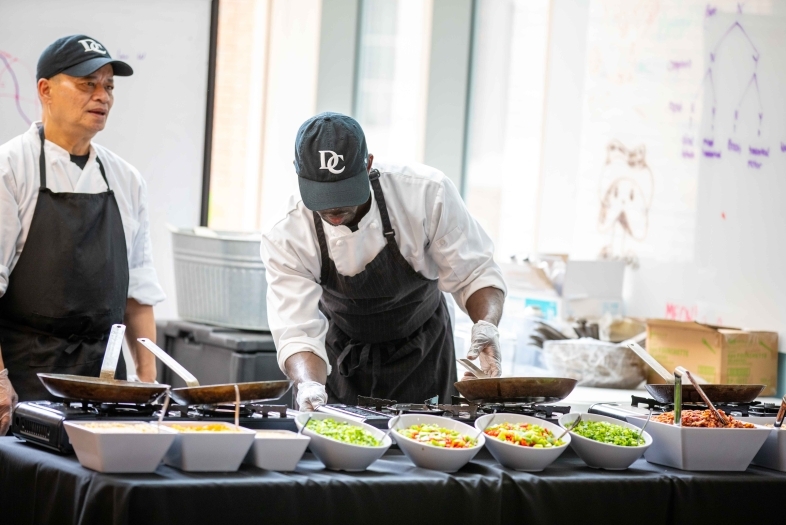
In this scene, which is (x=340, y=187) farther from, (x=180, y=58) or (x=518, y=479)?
(x=180, y=58)

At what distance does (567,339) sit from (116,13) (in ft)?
7.89

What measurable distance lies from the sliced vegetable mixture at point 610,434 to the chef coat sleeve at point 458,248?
2.76ft

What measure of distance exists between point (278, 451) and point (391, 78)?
5830 mm

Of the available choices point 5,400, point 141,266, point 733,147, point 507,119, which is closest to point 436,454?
point 5,400

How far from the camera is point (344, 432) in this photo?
199 centimetres

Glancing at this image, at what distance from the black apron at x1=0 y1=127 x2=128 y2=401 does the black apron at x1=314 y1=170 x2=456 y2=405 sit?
26.3 inches

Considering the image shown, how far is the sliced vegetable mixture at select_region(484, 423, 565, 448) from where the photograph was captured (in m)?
2.06

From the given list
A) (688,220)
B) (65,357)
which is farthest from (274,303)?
(688,220)

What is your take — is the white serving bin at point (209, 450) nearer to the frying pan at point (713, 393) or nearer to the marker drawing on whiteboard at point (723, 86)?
the frying pan at point (713, 393)

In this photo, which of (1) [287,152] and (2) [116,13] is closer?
(2) [116,13]

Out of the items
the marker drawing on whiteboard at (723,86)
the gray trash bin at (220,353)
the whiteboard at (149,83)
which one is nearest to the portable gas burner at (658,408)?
the marker drawing on whiteboard at (723,86)

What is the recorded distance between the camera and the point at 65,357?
2.83m

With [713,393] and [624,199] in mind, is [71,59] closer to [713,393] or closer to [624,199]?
[713,393]

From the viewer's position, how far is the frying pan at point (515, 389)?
7.61 feet
